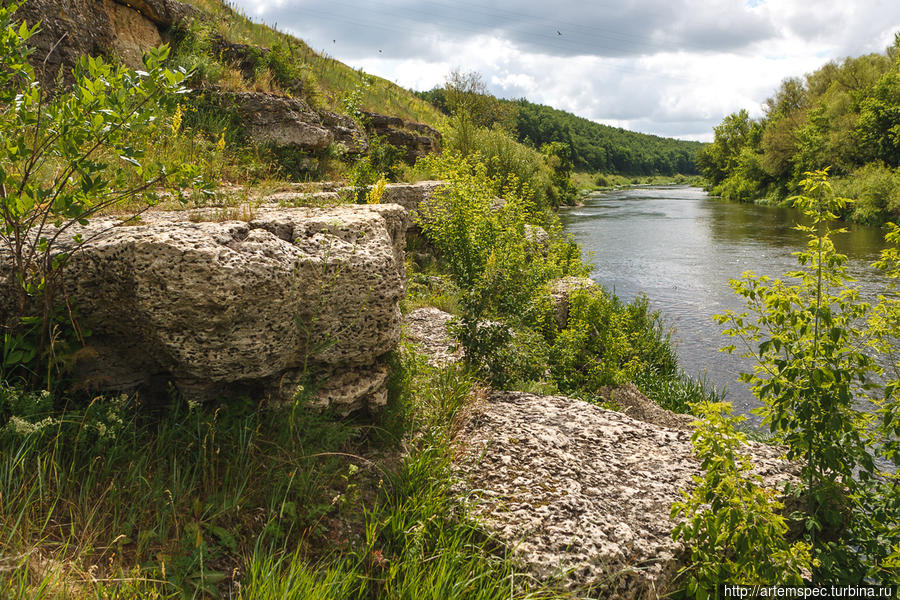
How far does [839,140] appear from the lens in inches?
1532

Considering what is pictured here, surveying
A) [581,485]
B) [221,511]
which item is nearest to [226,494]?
[221,511]

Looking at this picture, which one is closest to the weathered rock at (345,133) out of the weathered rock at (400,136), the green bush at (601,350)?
the weathered rock at (400,136)

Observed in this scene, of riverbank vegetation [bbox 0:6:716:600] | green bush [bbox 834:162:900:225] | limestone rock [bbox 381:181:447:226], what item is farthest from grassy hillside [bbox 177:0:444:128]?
green bush [bbox 834:162:900:225]

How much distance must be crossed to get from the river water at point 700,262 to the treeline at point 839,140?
13.1ft

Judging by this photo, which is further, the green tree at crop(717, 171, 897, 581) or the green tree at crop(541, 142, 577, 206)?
the green tree at crop(541, 142, 577, 206)

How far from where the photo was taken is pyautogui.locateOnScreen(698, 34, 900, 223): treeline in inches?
1209

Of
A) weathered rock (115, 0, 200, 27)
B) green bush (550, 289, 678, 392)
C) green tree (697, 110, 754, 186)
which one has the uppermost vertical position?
green tree (697, 110, 754, 186)

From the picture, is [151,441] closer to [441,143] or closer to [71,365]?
[71,365]

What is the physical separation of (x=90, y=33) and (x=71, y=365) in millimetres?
6141

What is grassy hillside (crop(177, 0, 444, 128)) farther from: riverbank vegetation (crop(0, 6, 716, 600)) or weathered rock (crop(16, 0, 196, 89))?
riverbank vegetation (crop(0, 6, 716, 600))

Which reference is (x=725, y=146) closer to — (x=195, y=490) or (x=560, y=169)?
(x=560, y=169)

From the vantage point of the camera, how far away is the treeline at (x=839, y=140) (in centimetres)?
3070

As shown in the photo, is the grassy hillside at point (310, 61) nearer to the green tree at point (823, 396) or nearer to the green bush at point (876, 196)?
the green tree at point (823, 396)

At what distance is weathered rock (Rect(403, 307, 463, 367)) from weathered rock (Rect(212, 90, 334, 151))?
374cm
